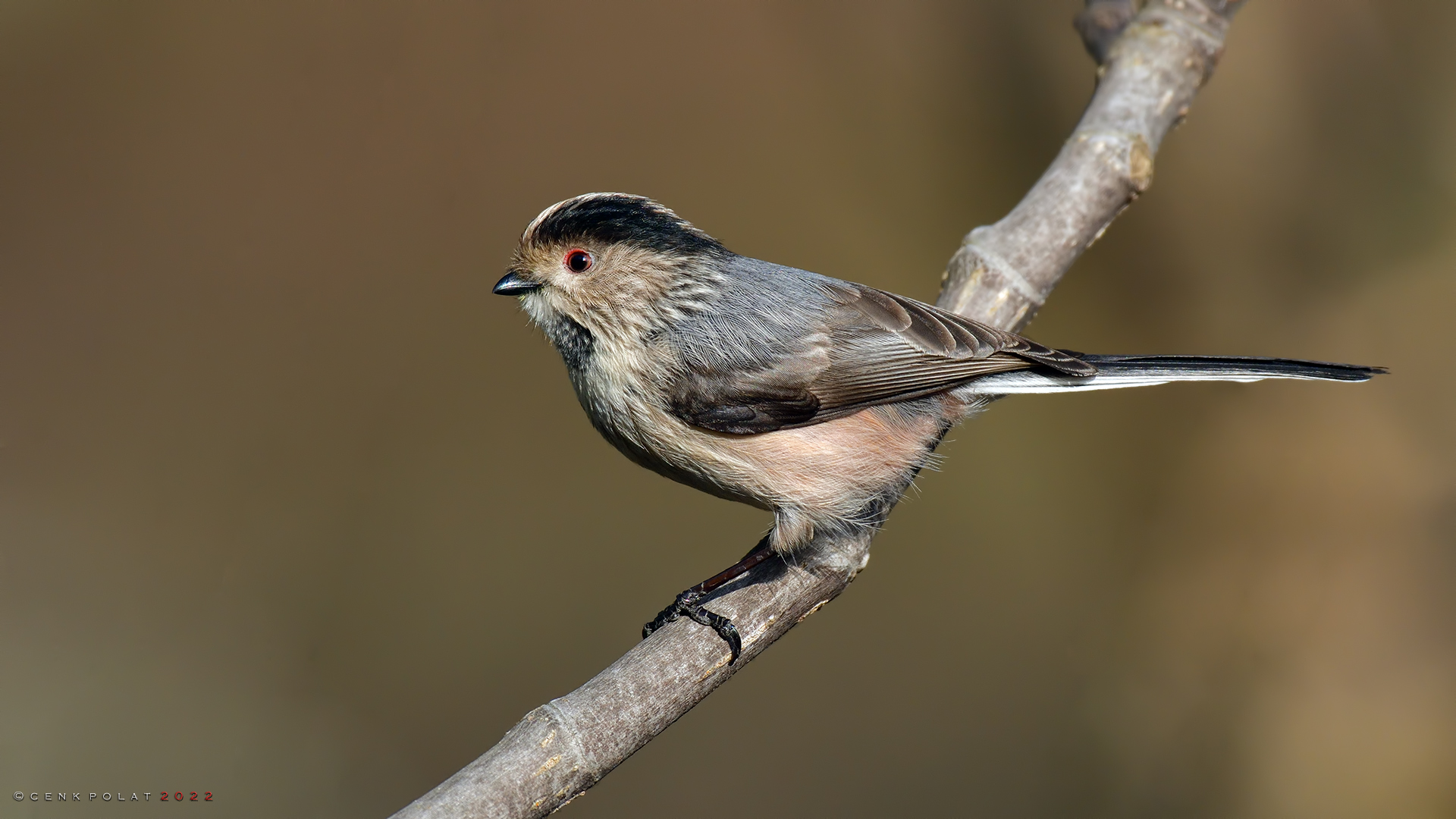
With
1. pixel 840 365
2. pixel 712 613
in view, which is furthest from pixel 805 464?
pixel 712 613

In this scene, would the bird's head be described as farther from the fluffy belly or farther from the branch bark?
the branch bark

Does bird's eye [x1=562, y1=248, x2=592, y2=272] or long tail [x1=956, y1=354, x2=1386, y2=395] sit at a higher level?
long tail [x1=956, y1=354, x2=1386, y2=395]

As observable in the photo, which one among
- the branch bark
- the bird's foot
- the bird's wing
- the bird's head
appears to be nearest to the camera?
the branch bark

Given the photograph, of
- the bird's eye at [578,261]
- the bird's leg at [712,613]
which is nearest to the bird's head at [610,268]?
the bird's eye at [578,261]

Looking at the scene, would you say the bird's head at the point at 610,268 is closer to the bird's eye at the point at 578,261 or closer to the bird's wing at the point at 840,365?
the bird's eye at the point at 578,261

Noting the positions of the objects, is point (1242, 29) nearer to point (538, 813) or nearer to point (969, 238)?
point (969, 238)

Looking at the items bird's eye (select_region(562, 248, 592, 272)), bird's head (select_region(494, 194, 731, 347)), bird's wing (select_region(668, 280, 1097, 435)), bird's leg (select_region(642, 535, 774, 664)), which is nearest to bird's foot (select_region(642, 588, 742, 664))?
bird's leg (select_region(642, 535, 774, 664))

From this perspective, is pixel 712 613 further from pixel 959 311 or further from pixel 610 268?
pixel 959 311
